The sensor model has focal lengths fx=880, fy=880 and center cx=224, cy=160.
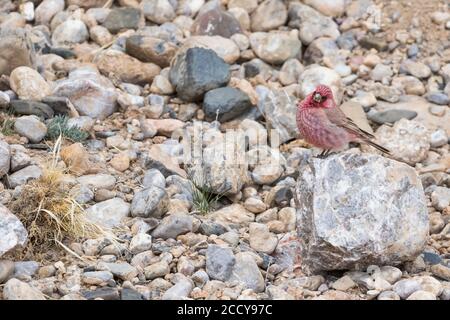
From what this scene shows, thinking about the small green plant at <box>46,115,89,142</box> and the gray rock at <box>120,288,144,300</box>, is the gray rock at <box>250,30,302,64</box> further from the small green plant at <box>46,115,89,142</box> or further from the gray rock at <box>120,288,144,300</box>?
the gray rock at <box>120,288,144,300</box>

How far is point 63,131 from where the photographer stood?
6930 mm

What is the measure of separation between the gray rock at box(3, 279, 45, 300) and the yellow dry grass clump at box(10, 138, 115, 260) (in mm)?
555

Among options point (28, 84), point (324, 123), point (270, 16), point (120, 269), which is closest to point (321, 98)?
point (324, 123)

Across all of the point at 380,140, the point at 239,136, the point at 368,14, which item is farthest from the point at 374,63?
the point at 239,136

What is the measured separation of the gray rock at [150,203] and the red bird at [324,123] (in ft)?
3.57

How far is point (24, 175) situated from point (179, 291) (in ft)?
5.68

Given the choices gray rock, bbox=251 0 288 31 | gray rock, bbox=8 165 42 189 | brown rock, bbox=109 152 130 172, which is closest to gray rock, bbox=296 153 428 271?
brown rock, bbox=109 152 130 172

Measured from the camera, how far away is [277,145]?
305 inches

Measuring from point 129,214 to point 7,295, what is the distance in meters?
1.46

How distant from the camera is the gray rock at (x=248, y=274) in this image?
5.37 m

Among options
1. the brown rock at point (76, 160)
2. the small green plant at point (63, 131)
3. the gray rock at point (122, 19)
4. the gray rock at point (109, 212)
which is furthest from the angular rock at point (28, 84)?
the gray rock at point (109, 212)

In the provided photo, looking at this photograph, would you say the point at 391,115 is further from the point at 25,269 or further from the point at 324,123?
the point at 25,269

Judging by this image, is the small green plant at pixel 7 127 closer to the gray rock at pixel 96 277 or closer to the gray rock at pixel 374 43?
the gray rock at pixel 96 277

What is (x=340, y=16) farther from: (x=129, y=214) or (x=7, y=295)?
(x=7, y=295)
